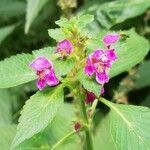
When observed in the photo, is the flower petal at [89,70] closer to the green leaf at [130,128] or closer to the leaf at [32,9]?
the green leaf at [130,128]

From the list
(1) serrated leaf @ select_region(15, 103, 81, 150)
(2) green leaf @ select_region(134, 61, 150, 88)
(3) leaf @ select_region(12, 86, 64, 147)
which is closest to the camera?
(3) leaf @ select_region(12, 86, 64, 147)

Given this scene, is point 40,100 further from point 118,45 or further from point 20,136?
point 118,45

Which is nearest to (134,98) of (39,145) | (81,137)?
(81,137)

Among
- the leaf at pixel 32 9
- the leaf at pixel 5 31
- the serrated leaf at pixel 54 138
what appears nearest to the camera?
the serrated leaf at pixel 54 138

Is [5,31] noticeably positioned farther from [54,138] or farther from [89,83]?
[89,83]

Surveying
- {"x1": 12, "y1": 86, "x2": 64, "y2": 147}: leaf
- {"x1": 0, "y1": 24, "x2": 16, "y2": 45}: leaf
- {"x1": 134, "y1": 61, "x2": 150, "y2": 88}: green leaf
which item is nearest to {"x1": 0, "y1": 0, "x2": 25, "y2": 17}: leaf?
{"x1": 0, "y1": 24, "x2": 16, "y2": 45}: leaf

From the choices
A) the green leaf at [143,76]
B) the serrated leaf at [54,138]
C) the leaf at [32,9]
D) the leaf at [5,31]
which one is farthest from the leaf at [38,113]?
the leaf at [5,31]

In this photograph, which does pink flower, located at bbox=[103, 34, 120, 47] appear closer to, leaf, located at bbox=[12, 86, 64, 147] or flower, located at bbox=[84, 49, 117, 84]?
flower, located at bbox=[84, 49, 117, 84]
